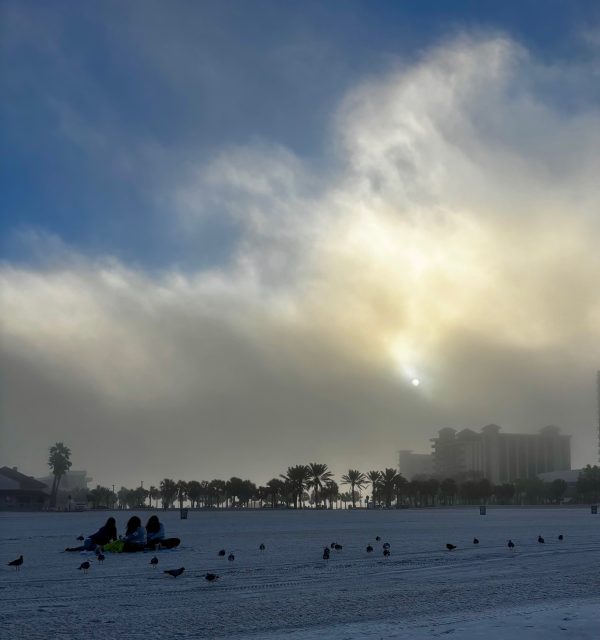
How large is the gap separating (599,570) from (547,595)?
8.20 meters

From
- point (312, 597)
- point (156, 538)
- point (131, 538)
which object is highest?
point (131, 538)

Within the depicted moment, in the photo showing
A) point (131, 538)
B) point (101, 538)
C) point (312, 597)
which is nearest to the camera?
point (312, 597)

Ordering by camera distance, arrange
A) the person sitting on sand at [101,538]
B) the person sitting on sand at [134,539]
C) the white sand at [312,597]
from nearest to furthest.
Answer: the white sand at [312,597] → the person sitting on sand at [134,539] → the person sitting on sand at [101,538]

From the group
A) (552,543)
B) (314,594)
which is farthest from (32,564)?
(552,543)

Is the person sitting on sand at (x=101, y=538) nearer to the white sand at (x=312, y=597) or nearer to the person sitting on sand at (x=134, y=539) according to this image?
the person sitting on sand at (x=134, y=539)

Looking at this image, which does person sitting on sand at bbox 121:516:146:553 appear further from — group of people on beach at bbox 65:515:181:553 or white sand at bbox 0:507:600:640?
white sand at bbox 0:507:600:640

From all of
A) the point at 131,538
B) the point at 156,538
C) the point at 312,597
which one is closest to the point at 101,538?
the point at 131,538

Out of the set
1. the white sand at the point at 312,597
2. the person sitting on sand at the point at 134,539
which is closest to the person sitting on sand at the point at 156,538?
the person sitting on sand at the point at 134,539

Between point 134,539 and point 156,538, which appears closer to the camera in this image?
point 134,539

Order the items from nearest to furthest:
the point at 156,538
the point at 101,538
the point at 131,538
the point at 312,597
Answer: the point at 312,597, the point at 131,538, the point at 101,538, the point at 156,538

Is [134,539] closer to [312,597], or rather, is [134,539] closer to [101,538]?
[101,538]

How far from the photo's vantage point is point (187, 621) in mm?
16828

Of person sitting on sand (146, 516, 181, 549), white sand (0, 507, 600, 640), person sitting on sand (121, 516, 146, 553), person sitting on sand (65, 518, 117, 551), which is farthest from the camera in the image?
person sitting on sand (146, 516, 181, 549)

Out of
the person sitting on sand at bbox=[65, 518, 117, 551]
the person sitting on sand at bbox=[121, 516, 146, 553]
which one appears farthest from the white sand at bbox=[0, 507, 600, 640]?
the person sitting on sand at bbox=[65, 518, 117, 551]
